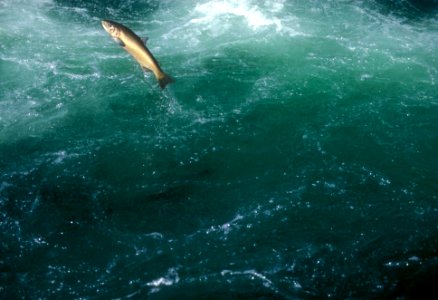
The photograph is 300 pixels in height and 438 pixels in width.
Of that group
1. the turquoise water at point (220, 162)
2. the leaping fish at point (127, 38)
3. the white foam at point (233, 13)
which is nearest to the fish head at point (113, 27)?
the leaping fish at point (127, 38)

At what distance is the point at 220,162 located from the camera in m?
7.60

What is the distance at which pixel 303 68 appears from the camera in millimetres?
10117

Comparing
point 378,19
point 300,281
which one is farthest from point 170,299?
point 378,19

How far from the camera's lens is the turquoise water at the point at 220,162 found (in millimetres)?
5855

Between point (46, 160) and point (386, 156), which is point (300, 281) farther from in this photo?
point (46, 160)

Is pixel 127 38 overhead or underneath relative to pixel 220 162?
overhead

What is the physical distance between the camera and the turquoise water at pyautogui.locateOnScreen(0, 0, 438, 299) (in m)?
5.86

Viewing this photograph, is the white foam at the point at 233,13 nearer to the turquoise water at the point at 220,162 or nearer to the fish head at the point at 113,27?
the turquoise water at the point at 220,162

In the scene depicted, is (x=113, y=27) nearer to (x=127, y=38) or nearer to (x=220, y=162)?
(x=127, y=38)

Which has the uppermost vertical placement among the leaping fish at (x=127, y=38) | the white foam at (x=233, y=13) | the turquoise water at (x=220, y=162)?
the leaping fish at (x=127, y=38)

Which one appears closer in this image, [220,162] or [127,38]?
[127,38]

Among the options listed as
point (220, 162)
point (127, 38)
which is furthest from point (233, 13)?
point (127, 38)

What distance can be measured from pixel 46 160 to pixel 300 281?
5.75m

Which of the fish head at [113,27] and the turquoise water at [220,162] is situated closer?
the fish head at [113,27]
